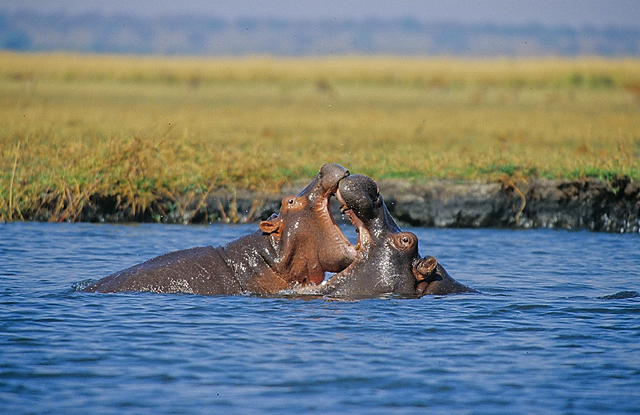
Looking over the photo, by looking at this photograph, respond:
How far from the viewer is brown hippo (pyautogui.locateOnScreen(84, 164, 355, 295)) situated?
6.68 m

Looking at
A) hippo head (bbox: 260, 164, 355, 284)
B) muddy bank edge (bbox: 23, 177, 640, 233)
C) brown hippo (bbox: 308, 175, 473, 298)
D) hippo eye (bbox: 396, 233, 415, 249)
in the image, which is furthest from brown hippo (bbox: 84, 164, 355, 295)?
muddy bank edge (bbox: 23, 177, 640, 233)

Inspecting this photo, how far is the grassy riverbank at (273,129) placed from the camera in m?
12.0

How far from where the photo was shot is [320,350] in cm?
600

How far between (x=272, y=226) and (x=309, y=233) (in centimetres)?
29

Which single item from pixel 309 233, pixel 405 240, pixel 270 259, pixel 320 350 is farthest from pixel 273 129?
pixel 320 350

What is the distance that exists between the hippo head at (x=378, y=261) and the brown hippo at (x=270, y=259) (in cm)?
11

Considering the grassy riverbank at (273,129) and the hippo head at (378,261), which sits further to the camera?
the grassy riverbank at (273,129)

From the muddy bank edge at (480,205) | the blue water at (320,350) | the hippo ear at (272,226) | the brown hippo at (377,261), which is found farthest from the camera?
the muddy bank edge at (480,205)

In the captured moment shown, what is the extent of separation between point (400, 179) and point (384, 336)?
6.23 meters

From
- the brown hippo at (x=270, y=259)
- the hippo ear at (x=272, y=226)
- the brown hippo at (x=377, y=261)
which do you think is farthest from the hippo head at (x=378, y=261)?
the hippo ear at (x=272, y=226)

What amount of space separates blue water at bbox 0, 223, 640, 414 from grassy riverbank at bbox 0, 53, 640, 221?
3.40 metres

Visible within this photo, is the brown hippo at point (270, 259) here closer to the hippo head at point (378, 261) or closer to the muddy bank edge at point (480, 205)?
the hippo head at point (378, 261)

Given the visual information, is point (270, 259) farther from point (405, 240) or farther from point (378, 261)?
point (405, 240)

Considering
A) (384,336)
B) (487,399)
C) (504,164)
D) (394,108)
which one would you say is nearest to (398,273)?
(384,336)
